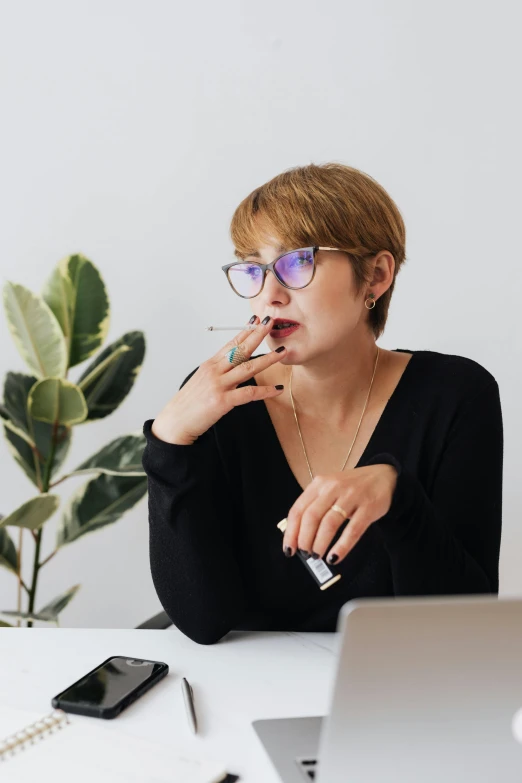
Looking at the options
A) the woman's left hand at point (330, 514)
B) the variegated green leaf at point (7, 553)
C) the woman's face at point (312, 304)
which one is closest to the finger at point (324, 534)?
the woman's left hand at point (330, 514)

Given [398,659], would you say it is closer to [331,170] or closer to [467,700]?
[467,700]

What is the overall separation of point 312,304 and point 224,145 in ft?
3.84

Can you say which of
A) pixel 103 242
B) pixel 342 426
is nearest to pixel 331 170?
pixel 342 426

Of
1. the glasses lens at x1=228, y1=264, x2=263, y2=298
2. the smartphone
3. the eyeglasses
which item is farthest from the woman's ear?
the smartphone

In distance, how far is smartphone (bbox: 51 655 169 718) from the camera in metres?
0.91

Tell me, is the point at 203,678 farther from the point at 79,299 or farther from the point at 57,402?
the point at 79,299

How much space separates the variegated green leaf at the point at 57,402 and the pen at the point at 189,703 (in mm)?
973

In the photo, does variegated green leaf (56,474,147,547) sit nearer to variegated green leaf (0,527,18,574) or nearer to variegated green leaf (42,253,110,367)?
variegated green leaf (0,527,18,574)

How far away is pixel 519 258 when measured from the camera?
2.38 metres

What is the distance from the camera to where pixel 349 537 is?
3.14ft

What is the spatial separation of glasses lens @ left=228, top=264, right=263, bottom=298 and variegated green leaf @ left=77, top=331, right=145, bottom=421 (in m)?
0.70

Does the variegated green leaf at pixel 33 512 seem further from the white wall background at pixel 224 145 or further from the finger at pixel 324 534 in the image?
the finger at pixel 324 534

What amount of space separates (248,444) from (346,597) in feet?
1.00

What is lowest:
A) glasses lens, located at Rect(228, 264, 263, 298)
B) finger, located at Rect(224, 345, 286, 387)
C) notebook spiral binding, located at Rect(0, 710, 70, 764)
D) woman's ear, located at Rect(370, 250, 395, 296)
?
notebook spiral binding, located at Rect(0, 710, 70, 764)
